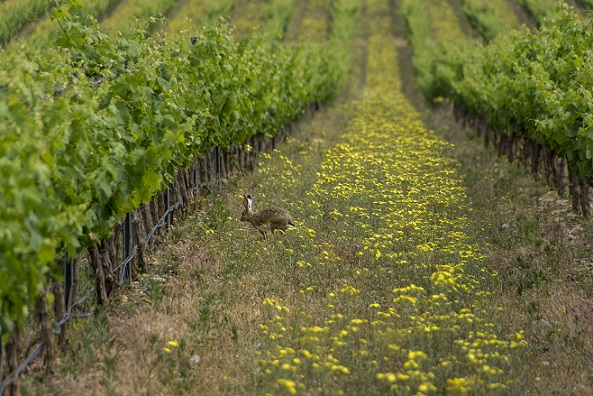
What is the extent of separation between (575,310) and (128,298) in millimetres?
4928

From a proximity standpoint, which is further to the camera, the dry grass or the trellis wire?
the dry grass

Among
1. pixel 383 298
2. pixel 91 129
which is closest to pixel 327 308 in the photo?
pixel 383 298

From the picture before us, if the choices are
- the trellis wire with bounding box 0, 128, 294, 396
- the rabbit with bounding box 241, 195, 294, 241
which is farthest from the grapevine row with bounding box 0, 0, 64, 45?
the rabbit with bounding box 241, 195, 294, 241

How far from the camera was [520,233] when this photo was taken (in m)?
12.0

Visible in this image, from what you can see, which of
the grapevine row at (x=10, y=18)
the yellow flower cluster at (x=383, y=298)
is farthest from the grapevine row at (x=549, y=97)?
the grapevine row at (x=10, y=18)

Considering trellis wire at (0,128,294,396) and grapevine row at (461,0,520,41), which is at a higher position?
trellis wire at (0,128,294,396)

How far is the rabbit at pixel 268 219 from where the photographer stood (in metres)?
10.8

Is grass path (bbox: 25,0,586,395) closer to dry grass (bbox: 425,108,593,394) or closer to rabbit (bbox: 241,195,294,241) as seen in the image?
dry grass (bbox: 425,108,593,394)

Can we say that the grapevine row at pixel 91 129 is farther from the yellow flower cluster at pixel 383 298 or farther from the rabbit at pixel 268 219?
the yellow flower cluster at pixel 383 298

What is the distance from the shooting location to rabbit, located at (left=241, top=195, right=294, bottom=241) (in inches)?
426

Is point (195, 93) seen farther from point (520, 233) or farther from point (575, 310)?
point (575, 310)

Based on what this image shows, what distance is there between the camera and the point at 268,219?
10922 mm

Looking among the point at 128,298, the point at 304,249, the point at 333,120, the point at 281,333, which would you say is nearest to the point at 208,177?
the point at 304,249

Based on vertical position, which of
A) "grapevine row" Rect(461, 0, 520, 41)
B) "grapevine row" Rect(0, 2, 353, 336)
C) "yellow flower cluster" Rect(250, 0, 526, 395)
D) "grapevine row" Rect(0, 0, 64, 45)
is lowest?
"grapevine row" Rect(461, 0, 520, 41)
